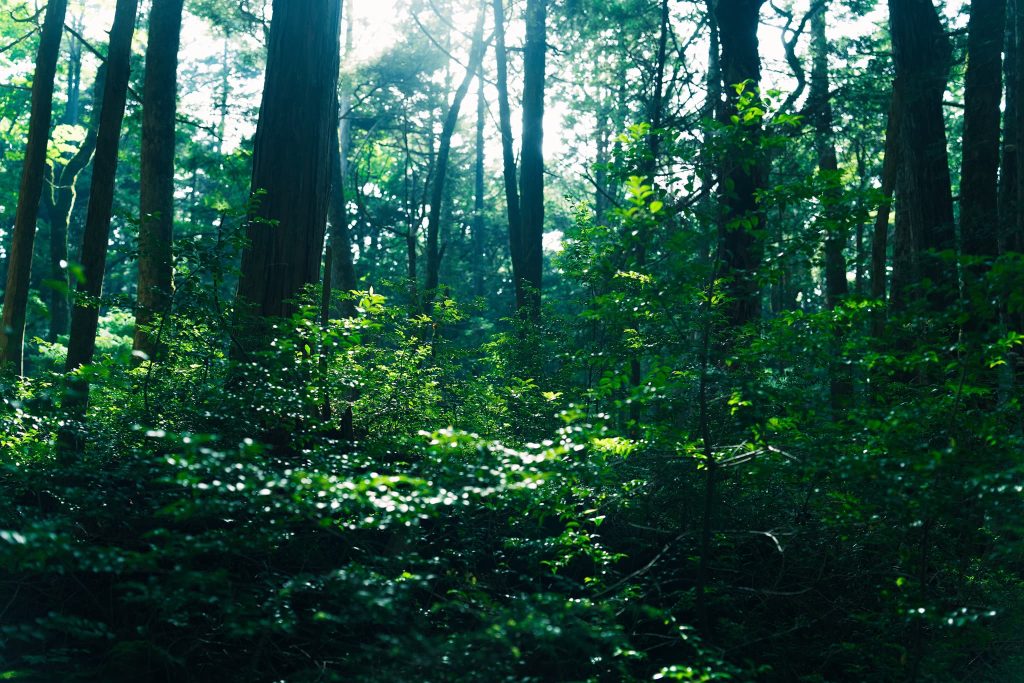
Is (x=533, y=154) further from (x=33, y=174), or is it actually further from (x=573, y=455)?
(x=573, y=455)

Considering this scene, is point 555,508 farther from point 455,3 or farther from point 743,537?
point 455,3

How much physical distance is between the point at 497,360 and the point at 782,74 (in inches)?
429

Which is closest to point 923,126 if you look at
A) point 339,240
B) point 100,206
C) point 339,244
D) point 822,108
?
point 822,108

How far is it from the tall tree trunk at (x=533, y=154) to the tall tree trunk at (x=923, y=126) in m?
7.33

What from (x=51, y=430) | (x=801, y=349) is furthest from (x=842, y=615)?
(x=51, y=430)

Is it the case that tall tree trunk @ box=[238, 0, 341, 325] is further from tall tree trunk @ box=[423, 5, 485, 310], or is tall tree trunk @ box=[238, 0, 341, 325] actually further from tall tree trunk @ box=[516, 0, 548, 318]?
tall tree trunk @ box=[423, 5, 485, 310]

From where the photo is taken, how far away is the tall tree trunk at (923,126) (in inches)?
395

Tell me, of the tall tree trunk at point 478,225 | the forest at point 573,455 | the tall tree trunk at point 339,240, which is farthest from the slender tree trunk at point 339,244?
the tall tree trunk at point 478,225

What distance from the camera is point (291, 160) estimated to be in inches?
309

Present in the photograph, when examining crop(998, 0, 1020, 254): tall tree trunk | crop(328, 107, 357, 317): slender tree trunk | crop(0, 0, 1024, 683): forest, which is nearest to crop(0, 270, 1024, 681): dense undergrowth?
crop(0, 0, 1024, 683): forest

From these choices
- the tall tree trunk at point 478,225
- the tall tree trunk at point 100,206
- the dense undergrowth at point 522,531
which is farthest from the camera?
the tall tree trunk at point 478,225

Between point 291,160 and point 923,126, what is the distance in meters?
7.49

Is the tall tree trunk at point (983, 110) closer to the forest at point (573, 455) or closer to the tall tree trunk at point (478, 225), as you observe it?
the forest at point (573, 455)

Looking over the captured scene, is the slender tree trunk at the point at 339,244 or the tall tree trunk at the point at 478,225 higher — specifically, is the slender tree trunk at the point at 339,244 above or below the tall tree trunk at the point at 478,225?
below
